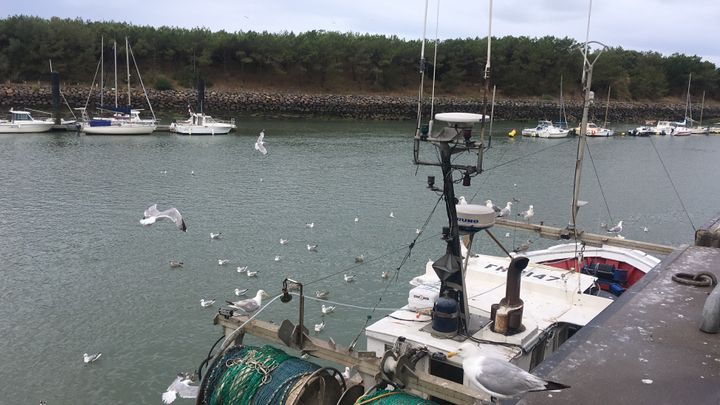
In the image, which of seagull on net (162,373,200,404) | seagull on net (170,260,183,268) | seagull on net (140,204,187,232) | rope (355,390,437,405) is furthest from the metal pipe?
seagull on net (170,260,183,268)

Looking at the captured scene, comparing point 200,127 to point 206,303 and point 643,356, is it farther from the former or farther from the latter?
point 643,356

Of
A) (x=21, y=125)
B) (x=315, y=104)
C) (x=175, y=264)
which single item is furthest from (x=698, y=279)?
(x=315, y=104)

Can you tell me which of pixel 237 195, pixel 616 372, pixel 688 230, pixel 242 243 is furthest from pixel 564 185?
pixel 616 372

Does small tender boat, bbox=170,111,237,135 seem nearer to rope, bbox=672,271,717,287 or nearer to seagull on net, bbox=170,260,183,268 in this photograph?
seagull on net, bbox=170,260,183,268

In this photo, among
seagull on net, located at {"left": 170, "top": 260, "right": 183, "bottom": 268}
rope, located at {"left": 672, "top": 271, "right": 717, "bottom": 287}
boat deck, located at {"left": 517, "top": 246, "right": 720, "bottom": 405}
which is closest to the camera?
boat deck, located at {"left": 517, "top": 246, "right": 720, "bottom": 405}

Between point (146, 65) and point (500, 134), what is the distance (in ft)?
150

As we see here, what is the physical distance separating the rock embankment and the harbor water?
61.1 feet

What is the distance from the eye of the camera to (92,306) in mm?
14750

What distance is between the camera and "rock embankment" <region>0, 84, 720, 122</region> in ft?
203

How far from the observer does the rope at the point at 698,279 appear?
7.24m

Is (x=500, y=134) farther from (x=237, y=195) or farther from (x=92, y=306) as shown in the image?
(x=92, y=306)

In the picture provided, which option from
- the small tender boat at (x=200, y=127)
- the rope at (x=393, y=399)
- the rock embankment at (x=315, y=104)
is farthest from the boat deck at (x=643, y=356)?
the rock embankment at (x=315, y=104)

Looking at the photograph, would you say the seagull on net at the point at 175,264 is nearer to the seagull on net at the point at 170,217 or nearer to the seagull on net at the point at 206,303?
the seagull on net at the point at 170,217

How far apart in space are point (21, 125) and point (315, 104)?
33349mm
